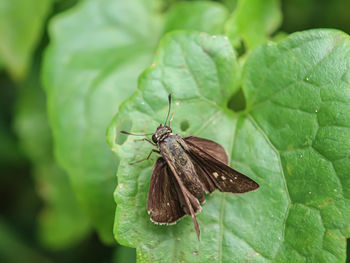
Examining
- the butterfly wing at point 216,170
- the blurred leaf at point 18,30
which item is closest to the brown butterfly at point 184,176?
the butterfly wing at point 216,170

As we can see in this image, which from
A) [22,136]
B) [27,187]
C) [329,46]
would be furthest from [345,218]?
[27,187]

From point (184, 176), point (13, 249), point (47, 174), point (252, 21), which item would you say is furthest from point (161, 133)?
point (13, 249)

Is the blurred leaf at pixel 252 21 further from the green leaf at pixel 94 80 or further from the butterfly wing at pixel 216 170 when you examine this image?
the butterfly wing at pixel 216 170

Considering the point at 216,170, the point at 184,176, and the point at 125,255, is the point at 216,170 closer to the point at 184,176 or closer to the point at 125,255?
the point at 184,176

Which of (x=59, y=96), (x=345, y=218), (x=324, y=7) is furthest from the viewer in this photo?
(x=324, y=7)

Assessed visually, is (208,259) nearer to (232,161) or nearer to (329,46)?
(232,161)
